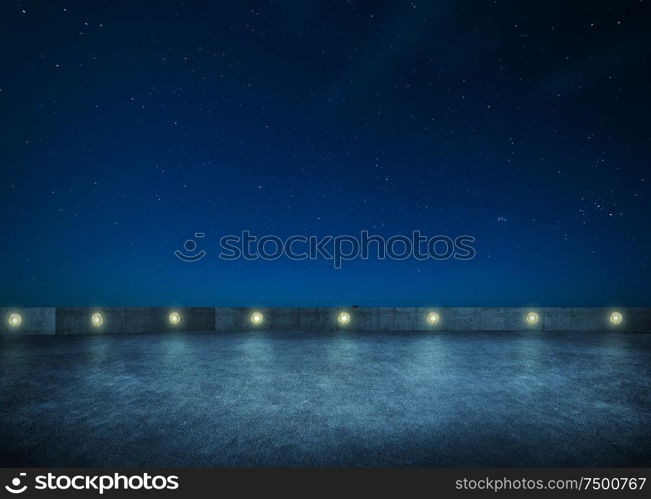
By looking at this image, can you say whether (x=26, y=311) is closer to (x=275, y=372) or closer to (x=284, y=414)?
(x=275, y=372)

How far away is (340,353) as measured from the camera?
8656mm

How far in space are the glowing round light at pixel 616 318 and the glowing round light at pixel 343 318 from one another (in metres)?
10.9

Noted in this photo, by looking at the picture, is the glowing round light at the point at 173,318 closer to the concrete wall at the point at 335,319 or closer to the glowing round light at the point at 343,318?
the concrete wall at the point at 335,319

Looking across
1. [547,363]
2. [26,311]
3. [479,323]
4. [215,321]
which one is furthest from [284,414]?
[26,311]

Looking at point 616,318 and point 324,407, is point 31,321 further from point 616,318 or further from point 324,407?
point 616,318

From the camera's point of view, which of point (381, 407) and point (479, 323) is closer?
point (381, 407)

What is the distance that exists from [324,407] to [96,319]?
11.8 metres

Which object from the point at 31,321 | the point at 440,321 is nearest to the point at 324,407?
the point at 440,321

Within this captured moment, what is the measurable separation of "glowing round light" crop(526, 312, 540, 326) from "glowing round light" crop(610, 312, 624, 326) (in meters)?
2.87

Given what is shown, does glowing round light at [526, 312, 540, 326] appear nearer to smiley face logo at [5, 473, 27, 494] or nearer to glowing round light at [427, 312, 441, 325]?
glowing round light at [427, 312, 441, 325]

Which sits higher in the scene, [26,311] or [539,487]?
[26,311]

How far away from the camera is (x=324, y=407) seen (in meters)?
A: 4.66

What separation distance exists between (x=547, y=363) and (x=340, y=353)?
17.0 ft

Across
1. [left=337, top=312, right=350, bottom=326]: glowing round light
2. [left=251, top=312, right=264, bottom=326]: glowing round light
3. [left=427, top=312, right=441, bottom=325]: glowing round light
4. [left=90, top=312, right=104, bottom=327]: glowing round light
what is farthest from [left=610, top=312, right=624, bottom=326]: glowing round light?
[left=90, top=312, right=104, bottom=327]: glowing round light
